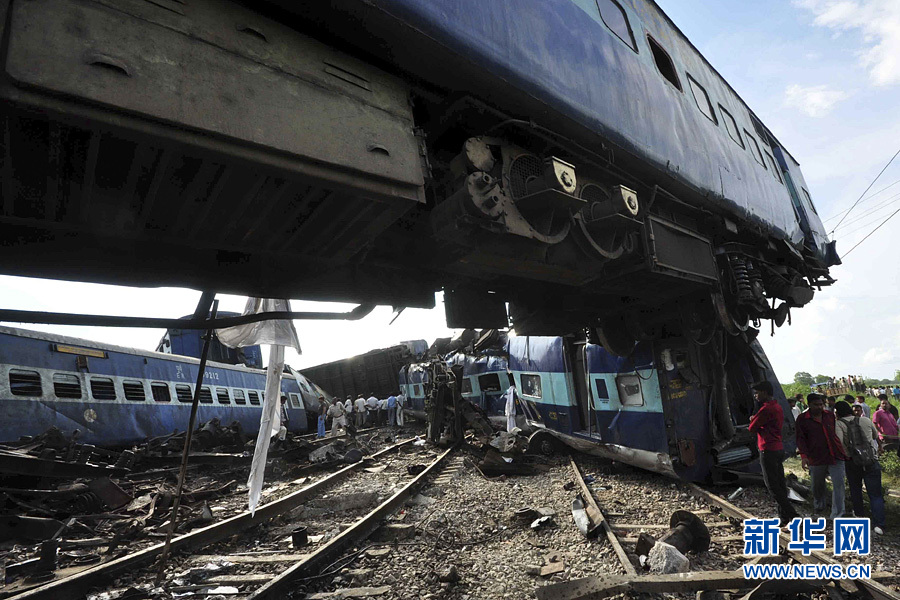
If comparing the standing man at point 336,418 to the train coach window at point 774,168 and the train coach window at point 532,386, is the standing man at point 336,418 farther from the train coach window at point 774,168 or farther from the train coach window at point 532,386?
the train coach window at point 774,168

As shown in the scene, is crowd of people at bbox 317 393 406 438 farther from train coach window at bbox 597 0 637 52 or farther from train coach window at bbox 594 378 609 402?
train coach window at bbox 597 0 637 52

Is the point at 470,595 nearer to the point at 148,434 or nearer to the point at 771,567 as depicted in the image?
the point at 771,567

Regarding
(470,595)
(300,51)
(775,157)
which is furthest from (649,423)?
(300,51)

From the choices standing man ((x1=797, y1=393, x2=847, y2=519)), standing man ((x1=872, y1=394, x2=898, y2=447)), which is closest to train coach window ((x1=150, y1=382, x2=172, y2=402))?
standing man ((x1=797, y1=393, x2=847, y2=519))

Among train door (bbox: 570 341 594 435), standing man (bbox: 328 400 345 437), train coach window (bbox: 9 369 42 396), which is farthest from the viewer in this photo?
standing man (bbox: 328 400 345 437)

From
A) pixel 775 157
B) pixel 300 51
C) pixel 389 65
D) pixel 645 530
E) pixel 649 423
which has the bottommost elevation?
pixel 645 530

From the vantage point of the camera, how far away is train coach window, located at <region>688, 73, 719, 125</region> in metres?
5.86

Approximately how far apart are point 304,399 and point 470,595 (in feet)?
60.5

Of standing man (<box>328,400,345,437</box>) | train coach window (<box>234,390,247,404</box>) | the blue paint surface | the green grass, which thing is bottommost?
the green grass

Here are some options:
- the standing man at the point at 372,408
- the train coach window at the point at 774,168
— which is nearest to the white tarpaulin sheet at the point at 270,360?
the train coach window at the point at 774,168

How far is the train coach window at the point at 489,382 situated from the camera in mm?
14445

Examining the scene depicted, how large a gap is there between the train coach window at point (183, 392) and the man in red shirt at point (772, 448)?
44.9 feet

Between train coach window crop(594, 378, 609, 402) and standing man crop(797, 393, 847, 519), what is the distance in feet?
10.0

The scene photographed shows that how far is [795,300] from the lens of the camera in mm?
7488
